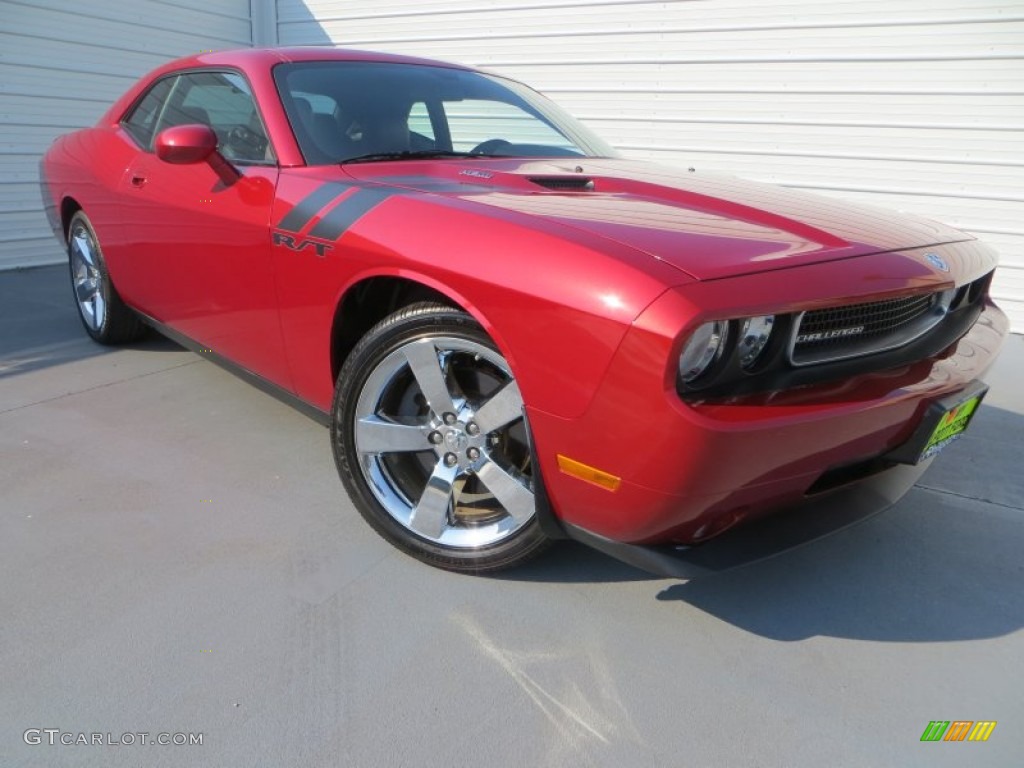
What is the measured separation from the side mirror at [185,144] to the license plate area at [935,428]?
2.22 metres

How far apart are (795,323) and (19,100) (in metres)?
6.85

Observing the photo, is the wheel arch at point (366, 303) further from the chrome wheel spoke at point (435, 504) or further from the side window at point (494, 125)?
the side window at point (494, 125)

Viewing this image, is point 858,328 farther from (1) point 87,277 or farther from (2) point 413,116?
(1) point 87,277

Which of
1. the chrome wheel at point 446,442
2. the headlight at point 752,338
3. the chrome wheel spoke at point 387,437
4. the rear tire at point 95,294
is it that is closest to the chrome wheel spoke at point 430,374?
the chrome wheel at point 446,442

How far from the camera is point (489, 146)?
2824mm

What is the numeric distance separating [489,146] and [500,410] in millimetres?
1354

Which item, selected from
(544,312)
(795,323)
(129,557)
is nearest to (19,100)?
(129,557)

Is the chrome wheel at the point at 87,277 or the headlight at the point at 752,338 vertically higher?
the headlight at the point at 752,338

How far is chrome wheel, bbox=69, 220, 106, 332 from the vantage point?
3736 millimetres

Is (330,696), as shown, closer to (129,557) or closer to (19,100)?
(129,557)

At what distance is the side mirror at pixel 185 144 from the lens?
2402 millimetres

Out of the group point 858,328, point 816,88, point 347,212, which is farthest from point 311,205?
point 816,88

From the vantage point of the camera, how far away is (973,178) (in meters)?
5.29

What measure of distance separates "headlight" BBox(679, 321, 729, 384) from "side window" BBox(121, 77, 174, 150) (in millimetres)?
2744
